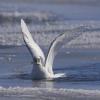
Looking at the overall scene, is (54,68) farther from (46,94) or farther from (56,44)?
(46,94)

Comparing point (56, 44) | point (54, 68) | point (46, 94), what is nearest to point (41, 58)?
point (56, 44)

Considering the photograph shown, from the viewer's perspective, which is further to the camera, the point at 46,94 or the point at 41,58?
the point at 41,58

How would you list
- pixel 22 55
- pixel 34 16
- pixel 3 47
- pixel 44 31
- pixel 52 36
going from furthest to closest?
pixel 34 16, pixel 44 31, pixel 52 36, pixel 3 47, pixel 22 55

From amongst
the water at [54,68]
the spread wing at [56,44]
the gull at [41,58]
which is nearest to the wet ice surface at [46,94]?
the water at [54,68]

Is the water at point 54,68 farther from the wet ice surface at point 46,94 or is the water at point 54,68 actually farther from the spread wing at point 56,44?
the spread wing at point 56,44

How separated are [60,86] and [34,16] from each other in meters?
25.7

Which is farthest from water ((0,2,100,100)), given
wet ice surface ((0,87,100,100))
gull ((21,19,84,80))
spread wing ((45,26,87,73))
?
spread wing ((45,26,87,73))

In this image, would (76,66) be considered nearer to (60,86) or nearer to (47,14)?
(60,86)

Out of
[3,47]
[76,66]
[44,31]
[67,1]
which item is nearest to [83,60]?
[76,66]

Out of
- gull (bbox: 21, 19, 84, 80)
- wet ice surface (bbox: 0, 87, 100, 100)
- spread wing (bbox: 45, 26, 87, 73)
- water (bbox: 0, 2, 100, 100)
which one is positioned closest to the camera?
wet ice surface (bbox: 0, 87, 100, 100)

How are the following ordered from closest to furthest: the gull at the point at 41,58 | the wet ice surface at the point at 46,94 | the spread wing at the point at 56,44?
the wet ice surface at the point at 46,94
the gull at the point at 41,58
the spread wing at the point at 56,44

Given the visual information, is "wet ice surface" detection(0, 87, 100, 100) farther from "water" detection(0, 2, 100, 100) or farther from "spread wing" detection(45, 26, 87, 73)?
"spread wing" detection(45, 26, 87, 73)

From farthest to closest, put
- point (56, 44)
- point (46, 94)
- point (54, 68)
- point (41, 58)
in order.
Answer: point (54, 68) < point (56, 44) < point (41, 58) < point (46, 94)

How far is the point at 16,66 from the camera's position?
22828mm
